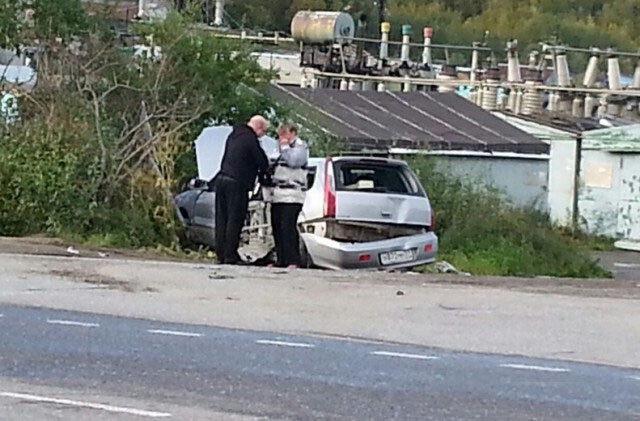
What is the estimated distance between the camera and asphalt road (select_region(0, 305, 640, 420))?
9.21 metres

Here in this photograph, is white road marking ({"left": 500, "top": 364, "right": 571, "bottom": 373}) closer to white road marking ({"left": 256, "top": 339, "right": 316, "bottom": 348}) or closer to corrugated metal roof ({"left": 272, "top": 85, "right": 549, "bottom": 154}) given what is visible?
white road marking ({"left": 256, "top": 339, "right": 316, "bottom": 348})

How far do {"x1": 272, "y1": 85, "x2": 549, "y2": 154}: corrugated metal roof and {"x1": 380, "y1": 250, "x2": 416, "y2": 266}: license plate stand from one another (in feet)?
41.2

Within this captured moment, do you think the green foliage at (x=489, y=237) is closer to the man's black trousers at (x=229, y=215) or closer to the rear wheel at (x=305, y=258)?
the rear wheel at (x=305, y=258)

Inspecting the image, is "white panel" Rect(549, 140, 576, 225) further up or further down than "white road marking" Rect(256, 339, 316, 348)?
further down

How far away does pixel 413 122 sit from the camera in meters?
36.3

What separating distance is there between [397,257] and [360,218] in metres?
0.73

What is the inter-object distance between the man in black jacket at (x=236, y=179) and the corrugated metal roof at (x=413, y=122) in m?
13.1

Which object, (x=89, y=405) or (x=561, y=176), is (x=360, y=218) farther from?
(x=561, y=176)

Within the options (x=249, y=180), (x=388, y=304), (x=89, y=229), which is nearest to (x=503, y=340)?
(x=388, y=304)

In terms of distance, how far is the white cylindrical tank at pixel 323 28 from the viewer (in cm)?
4534

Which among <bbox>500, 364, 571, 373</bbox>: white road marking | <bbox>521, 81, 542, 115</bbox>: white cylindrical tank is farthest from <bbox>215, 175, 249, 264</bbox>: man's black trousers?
<bbox>521, 81, 542, 115</bbox>: white cylindrical tank

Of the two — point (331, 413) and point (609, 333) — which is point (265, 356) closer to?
point (331, 413)

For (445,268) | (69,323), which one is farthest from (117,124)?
(69,323)

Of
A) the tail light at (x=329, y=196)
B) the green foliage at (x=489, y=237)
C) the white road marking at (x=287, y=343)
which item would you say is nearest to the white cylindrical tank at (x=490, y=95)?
the green foliage at (x=489, y=237)
